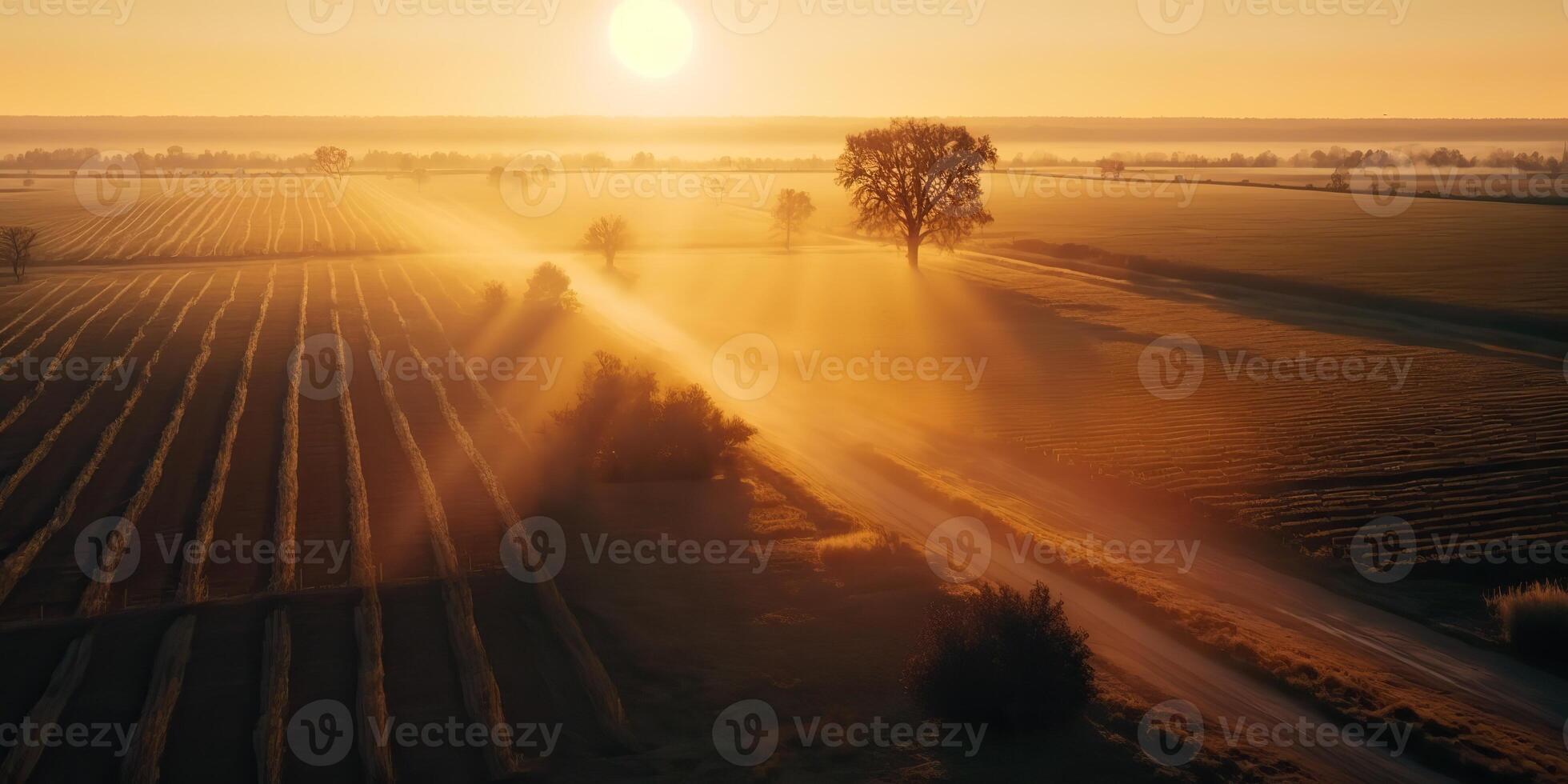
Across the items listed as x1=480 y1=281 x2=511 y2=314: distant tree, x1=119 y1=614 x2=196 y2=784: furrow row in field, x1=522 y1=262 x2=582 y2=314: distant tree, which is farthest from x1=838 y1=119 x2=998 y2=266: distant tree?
x1=119 y1=614 x2=196 y2=784: furrow row in field

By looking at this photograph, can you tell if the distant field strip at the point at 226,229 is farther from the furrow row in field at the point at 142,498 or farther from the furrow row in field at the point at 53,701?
the furrow row in field at the point at 53,701

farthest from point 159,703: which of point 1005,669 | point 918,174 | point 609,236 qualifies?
point 609,236

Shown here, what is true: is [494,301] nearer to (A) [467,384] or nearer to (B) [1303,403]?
(A) [467,384]

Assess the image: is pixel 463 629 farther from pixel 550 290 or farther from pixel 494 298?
pixel 494 298

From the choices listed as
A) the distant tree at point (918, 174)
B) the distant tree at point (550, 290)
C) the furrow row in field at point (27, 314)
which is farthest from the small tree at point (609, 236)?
the furrow row in field at point (27, 314)

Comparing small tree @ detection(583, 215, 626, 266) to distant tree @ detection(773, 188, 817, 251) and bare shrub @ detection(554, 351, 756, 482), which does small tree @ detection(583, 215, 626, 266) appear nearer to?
distant tree @ detection(773, 188, 817, 251)

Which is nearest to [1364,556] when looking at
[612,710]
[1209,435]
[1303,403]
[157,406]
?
[1209,435]
